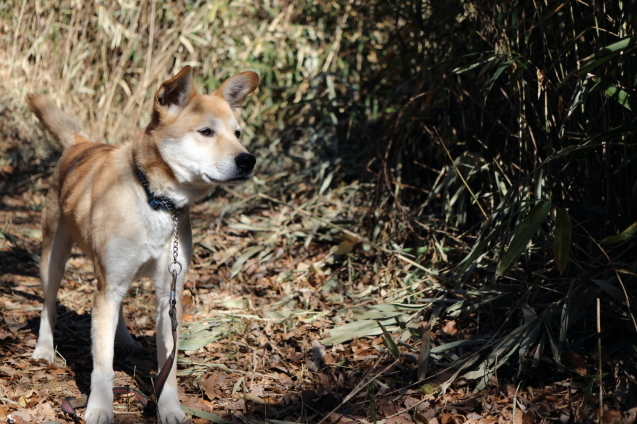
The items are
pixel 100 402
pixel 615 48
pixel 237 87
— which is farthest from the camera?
pixel 237 87

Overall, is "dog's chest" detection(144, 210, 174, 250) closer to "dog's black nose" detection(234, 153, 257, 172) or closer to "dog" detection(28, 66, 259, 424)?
"dog" detection(28, 66, 259, 424)

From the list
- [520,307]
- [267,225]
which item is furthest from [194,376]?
[267,225]

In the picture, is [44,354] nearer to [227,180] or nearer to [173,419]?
[173,419]

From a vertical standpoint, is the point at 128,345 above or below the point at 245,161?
below

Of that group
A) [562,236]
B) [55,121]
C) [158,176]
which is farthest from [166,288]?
[562,236]

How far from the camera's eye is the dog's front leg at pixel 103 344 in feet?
8.94

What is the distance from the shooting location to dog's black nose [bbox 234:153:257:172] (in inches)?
119

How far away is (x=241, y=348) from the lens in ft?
12.0

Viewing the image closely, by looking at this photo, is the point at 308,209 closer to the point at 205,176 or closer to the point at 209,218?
the point at 209,218

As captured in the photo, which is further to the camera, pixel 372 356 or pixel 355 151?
pixel 355 151

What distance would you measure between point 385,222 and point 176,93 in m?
2.06

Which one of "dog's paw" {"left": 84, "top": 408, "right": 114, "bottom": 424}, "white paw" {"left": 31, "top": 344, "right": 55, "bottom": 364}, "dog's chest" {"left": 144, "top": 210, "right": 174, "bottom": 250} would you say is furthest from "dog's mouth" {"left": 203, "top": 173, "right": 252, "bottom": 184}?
"white paw" {"left": 31, "top": 344, "right": 55, "bottom": 364}

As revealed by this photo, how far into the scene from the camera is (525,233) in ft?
8.90

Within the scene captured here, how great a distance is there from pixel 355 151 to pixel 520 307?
2.94 meters
